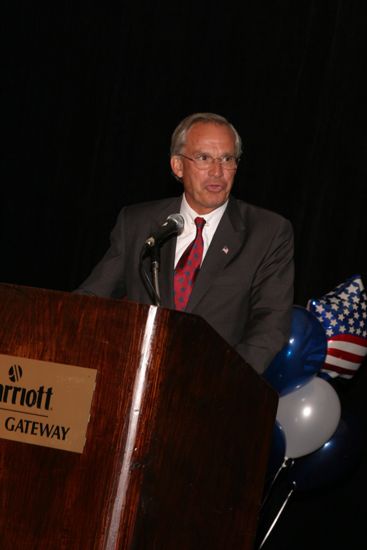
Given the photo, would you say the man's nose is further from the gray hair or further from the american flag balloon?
the american flag balloon

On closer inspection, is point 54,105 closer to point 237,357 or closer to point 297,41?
point 297,41

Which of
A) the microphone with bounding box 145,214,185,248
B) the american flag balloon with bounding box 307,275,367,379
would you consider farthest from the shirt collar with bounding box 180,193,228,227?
the microphone with bounding box 145,214,185,248

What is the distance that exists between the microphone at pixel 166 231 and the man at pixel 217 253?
50 centimetres

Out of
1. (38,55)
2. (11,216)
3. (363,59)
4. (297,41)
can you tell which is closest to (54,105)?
(38,55)

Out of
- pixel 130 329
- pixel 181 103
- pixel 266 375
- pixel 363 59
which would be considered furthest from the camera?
pixel 181 103

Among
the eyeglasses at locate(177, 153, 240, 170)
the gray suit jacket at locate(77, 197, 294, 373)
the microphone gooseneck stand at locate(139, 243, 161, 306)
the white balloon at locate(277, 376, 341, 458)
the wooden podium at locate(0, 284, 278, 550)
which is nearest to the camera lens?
the wooden podium at locate(0, 284, 278, 550)

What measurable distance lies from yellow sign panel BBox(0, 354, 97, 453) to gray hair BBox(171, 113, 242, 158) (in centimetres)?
137

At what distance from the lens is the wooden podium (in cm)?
166

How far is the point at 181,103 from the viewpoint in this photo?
4375 mm

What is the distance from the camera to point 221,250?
9.21 feet

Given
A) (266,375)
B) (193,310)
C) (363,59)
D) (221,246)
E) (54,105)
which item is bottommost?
(266,375)

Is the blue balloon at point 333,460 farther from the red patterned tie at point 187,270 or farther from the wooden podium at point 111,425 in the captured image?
the wooden podium at point 111,425

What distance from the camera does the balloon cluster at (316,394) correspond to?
2971mm

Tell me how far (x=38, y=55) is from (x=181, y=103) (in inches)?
32.0
